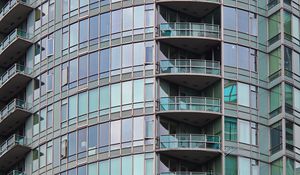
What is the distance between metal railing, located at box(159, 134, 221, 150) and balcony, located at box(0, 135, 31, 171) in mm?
12919

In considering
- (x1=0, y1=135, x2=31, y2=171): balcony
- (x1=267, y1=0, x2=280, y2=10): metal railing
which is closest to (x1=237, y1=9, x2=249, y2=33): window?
(x1=267, y1=0, x2=280, y2=10): metal railing

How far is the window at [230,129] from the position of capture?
332 feet

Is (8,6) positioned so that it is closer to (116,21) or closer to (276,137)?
(116,21)

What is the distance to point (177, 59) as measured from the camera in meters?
103

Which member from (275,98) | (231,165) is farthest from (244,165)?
(275,98)

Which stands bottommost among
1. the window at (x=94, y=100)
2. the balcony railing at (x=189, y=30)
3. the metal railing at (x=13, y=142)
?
the metal railing at (x=13, y=142)

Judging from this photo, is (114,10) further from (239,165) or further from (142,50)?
(239,165)

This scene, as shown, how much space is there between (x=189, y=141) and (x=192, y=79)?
15.5 ft

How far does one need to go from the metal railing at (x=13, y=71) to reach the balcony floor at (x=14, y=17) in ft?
13.0

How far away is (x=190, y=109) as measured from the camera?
101 m

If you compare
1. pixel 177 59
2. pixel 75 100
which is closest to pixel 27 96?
pixel 75 100

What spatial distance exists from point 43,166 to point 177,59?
13084 millimetres

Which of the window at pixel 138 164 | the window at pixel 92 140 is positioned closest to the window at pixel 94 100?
the window at pixel 92 140

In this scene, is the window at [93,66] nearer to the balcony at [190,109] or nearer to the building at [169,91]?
the building at [169,91]
